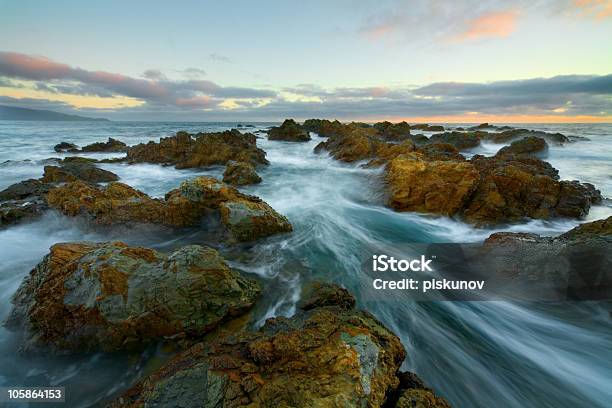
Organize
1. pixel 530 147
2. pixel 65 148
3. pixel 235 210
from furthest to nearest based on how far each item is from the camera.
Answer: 1. pixel 65 148
2. pixel 530 147
3. pixel 235 210

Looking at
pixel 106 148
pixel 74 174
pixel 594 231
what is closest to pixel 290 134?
pixel 106 148

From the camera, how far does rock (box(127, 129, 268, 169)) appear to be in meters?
19.3

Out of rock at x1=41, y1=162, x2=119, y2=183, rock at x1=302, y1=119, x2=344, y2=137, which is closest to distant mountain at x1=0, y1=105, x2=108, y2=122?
rock at x1=302, y1=119, x2=344, y2=137

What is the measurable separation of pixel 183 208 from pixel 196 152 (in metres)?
12.4

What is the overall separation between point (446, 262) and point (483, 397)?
3629 millimetres

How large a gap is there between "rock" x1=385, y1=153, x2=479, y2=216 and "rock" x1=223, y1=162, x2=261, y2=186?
6.77m

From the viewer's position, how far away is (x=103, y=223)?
7.89 m

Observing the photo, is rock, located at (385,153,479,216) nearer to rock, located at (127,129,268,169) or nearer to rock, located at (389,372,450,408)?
rock, located at (389,372,450,408)

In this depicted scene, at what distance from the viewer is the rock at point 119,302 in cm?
405

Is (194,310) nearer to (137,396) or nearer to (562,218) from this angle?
(137,396)

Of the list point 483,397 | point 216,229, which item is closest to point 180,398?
point 483,397

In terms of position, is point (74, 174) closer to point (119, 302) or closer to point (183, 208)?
point (183, 208)

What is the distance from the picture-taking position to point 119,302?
160 inches

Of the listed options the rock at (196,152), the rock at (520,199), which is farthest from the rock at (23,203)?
the rock at (520,199)
